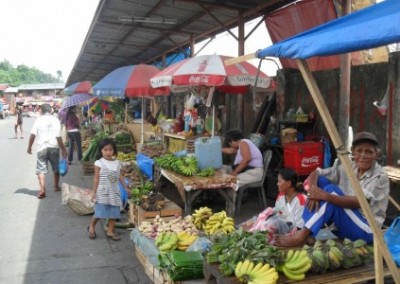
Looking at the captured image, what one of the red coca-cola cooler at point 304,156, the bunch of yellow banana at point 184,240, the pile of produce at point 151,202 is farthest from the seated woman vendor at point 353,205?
the red coca-cola cooler at point 304,156

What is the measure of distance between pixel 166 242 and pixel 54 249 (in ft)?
6.34

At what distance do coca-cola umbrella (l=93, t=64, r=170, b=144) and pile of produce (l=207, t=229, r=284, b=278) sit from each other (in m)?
5.84

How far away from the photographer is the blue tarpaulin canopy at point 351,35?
2072 millimetres

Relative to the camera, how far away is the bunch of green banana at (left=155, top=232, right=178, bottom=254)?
412cm

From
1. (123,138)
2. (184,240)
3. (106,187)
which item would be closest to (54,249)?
(106,187)

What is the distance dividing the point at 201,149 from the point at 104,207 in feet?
6.03

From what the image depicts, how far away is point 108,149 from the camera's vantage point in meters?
5.57

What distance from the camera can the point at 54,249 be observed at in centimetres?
527

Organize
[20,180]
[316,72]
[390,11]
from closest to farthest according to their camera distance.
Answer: [390,11], [316,72], [20,180]

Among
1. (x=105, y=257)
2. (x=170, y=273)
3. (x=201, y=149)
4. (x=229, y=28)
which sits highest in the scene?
(x=229, y=28)

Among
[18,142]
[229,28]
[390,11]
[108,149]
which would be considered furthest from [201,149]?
[18,142]

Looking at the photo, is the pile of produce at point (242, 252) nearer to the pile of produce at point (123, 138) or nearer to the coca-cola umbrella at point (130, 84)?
the coca-cola umbrella at point (130, 84)

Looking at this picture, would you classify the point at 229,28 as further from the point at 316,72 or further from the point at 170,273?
the point at 170,273

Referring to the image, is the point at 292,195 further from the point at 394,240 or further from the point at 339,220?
the point at 394,240
